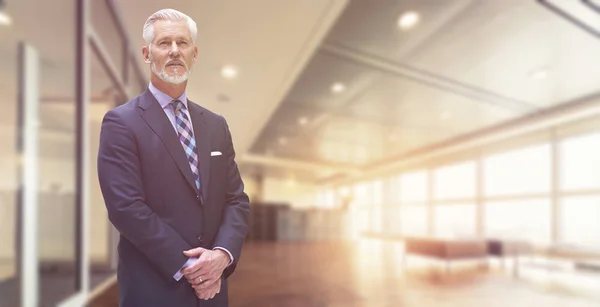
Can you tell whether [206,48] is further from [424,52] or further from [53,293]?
[424,52]

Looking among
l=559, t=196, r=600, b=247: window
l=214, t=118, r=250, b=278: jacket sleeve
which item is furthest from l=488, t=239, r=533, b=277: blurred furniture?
l=214, t=118, r=250, b=278: jacket sleeve

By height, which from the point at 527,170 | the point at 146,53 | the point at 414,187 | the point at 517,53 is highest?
the point at 517,53

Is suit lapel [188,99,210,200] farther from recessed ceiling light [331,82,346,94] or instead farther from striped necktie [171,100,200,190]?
recessed ceiling light [331,82,346,94]

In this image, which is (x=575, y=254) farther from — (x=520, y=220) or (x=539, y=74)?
(x=539, y=74)

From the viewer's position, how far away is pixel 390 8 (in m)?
3.52

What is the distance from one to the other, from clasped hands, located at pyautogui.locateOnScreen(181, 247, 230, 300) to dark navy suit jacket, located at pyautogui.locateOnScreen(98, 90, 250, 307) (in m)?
0.02

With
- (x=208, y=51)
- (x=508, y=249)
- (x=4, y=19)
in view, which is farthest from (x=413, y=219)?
(x=208, y=51)

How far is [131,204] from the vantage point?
31.1 inches

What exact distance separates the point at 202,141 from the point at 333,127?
13.9 feet

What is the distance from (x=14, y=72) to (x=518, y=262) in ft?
20.7

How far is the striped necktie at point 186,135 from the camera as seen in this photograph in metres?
0.89

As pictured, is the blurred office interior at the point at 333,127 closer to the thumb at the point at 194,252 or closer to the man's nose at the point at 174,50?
the man's nose at the point at 174,50

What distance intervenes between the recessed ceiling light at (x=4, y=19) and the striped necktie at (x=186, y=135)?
2243 millimetres

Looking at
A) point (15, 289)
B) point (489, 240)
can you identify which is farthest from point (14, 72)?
point (489, 240)
